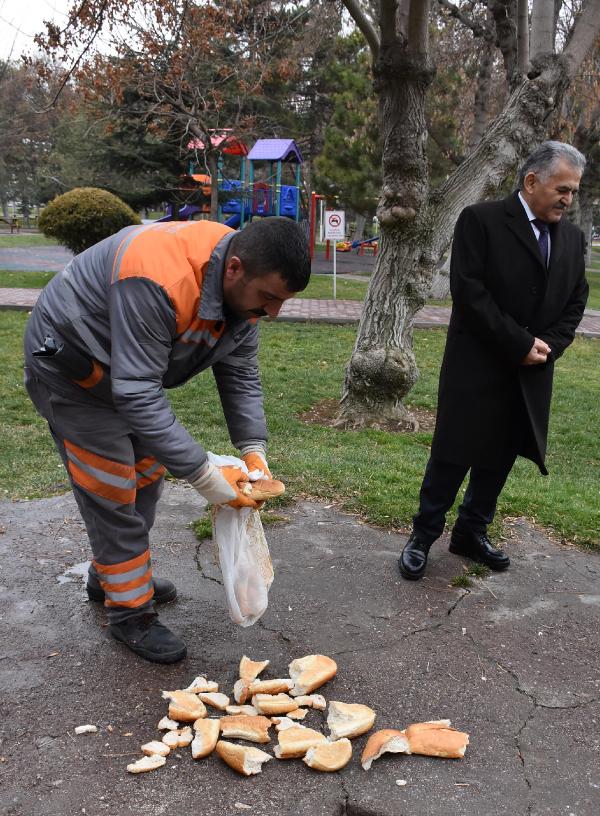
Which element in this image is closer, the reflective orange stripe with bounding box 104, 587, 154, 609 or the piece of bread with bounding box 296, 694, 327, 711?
the piece of bread with bounding box 296, 694, 327, 711

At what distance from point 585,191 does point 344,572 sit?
2787 cm

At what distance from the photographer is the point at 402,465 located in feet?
18.8

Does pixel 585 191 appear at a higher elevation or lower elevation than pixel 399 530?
higher

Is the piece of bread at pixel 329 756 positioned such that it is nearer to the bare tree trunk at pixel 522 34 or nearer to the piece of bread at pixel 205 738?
the piece of bread at pixel 205 738

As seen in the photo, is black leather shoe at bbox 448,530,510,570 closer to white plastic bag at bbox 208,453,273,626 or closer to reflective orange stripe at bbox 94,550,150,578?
white plastic bag at bbox 208,453,273,626

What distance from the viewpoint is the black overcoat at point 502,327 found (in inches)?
139

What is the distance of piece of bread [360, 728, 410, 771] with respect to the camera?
2.51 m

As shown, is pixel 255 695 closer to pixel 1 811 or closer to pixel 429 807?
pixel 429 807

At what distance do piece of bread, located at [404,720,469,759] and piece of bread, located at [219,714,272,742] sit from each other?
0.48 meters

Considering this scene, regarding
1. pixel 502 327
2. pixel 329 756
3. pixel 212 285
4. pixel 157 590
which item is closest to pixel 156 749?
pixel 329 756

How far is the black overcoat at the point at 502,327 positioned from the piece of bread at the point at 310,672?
1203mm

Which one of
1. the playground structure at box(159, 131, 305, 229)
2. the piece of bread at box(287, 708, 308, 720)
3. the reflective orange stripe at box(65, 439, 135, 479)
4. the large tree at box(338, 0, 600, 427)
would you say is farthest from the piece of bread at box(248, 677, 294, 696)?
the playground structure at box(159, 131, 305, 229)

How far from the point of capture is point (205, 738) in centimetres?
255

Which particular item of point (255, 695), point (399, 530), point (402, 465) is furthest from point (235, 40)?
point (255, 695)
